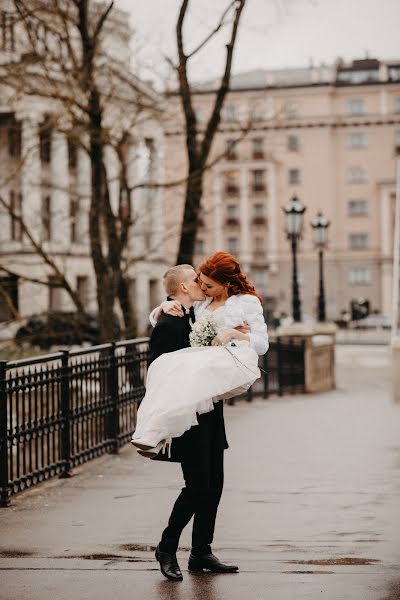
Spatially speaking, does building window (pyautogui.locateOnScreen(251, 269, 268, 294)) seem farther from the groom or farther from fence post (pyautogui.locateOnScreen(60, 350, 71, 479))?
the groom

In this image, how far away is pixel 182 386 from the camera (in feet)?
20.3

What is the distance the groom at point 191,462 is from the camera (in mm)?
6340

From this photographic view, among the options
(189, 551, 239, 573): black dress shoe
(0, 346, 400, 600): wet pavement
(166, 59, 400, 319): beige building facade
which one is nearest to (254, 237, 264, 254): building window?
(166, 59, 400, 319): beige building facade

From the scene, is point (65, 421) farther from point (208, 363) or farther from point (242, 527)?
point (208, 363)

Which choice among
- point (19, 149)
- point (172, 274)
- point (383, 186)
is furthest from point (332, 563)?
point (383, 186)

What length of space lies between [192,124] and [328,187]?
236 feet

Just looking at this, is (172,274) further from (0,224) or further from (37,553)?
(0,224)

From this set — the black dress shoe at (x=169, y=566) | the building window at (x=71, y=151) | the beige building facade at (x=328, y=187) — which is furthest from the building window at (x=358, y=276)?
the black dress shoe at (x=169, y=566)

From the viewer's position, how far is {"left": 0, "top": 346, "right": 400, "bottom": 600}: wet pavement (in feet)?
20.5

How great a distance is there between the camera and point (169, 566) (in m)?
6.41

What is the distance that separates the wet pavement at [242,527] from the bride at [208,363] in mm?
909

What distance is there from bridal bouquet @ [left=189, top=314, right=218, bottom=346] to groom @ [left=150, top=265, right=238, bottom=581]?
14 cm

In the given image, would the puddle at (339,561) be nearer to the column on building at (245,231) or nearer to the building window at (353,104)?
the column on building at (245,231)

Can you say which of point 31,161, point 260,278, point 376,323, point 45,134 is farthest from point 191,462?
point 260,278
